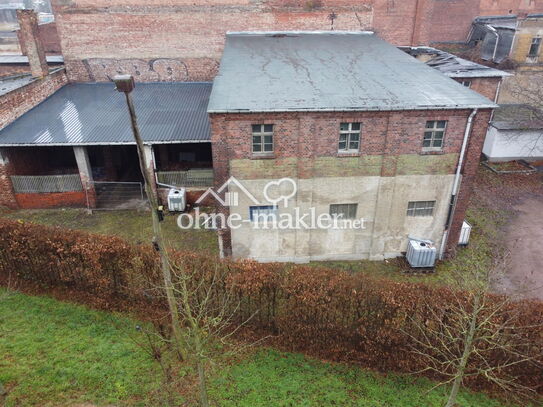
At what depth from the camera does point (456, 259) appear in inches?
643

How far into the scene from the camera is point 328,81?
51.5 feet

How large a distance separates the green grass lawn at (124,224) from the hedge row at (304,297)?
452 cm

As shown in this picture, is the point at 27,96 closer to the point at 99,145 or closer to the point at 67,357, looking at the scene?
the point at 99,145

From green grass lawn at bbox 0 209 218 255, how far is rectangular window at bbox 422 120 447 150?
974 centimetres

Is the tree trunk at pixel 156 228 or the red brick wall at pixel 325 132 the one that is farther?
the red brick wall at pixel 325 132

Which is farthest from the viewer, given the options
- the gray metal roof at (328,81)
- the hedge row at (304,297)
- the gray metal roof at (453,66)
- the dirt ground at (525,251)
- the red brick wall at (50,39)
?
the red brick wall at (50,39)

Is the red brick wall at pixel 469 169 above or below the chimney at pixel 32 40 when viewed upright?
below

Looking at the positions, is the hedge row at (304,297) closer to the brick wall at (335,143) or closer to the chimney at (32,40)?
the brick wall at (335,143)

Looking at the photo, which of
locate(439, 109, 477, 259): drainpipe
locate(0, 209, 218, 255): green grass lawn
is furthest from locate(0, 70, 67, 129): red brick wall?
locate(439, 109, 477, 259): drainpipe

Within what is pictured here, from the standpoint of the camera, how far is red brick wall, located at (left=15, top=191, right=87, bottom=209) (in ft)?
64.4

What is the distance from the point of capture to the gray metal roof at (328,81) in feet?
45.3

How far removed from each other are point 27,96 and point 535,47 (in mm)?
38104

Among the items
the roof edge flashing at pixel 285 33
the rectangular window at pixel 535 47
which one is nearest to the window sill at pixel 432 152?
the roof edge flashing at pixel 285 33

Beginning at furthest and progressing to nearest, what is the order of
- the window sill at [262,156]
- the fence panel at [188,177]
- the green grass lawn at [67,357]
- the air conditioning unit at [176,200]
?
the fence panel at [188,177] → the air conditioning unit at [176,200] → the window sill at [262,156] → the green grass lawn at [67,357]
